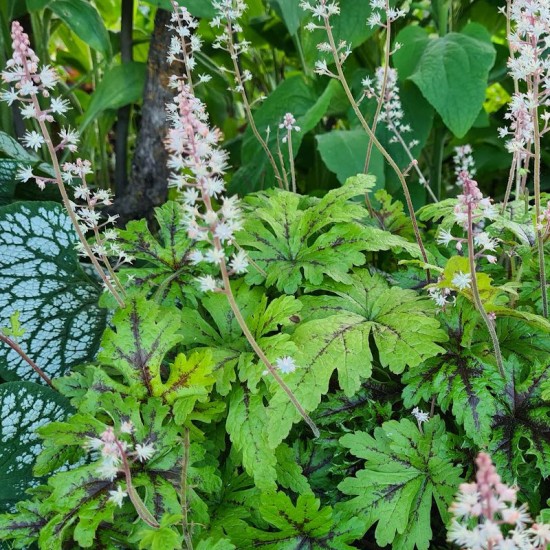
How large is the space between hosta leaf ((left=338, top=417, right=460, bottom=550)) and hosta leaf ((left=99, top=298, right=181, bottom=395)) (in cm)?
33

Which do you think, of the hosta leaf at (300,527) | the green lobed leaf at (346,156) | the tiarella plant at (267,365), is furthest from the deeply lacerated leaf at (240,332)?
the green lobed leaf at (346,156)

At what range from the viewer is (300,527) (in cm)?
97

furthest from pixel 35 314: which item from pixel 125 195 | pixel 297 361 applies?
pixel 125 195

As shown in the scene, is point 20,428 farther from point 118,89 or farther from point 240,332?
point 118,89

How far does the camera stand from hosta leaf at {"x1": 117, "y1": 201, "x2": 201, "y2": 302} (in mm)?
1246

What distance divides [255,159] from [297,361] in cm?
110

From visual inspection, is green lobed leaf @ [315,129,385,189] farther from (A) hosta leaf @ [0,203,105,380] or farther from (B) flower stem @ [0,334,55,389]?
(B) flower stem @ [0,334,55,389]

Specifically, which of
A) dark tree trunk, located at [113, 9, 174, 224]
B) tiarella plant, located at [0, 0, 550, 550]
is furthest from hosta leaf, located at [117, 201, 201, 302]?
dark tree trunk, located at [113, 9, 174, 224]

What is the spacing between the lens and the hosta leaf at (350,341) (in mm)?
997

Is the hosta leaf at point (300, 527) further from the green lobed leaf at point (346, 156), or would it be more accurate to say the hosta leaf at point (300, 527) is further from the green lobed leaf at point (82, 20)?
the green lobed leaf at point (82, 20)

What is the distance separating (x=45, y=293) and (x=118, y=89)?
3.08ft

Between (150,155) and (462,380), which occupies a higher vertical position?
(150,155)

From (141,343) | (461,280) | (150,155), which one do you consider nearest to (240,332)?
(141,343)

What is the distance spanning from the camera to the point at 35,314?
4.41 feet
